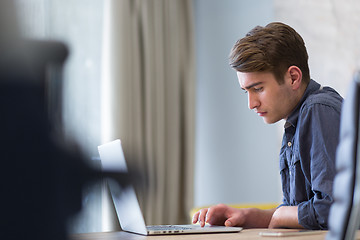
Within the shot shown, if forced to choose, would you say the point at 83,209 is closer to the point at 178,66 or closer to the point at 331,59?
the point at 331,59

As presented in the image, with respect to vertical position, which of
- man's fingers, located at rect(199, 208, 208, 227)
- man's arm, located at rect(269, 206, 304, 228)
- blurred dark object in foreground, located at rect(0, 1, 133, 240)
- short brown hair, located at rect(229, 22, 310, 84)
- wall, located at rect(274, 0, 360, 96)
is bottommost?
man's fingers, located at rect(199, 208, 208, 227)

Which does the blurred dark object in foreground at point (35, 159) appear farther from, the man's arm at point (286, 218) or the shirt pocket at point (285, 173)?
the shirt pocket at point (285, 173)

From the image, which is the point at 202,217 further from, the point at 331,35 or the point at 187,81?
the point at 187,81

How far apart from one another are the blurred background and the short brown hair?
1.48 metres

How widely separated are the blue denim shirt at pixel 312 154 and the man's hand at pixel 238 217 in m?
0.10

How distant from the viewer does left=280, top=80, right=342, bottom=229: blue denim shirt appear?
1.20 m

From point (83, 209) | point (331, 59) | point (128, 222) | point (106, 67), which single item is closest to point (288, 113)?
point (128, 222)

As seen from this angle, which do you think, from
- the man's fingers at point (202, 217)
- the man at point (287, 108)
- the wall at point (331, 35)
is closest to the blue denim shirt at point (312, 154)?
the man at point (287, 108)

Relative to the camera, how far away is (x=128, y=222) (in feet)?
4.36

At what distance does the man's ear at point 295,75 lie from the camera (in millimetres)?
1507

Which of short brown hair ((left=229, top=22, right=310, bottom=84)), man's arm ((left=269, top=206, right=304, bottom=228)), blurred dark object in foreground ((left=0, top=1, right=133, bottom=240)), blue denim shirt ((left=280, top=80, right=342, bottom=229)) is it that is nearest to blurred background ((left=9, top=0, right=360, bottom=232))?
short brown hair ((left=229, top=22, right=310, bottom=84))

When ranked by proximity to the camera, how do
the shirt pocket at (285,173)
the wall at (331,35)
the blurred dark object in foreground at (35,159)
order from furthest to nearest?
the wall at (331,35) < the shirt pocket at (285,173) < the blurred dark object in foreground at (35,159)

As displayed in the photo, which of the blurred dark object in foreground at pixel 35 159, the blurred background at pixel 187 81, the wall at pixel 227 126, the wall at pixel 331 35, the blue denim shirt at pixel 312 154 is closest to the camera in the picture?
the blurred dark object in foreground at pixel 35 159

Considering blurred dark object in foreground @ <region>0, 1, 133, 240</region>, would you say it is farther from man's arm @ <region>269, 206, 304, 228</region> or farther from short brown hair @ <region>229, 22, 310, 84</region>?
short brown hair @ <region>229, 22, 310, 84</region>
